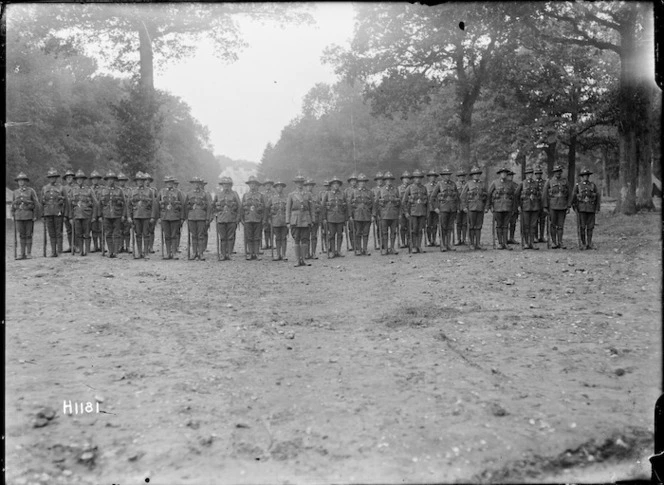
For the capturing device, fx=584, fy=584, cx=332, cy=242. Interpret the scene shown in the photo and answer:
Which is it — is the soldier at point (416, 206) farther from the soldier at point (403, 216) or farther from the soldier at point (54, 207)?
the soldier at point (54, 207)

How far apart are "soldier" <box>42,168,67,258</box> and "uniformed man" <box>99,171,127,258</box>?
2.98ft

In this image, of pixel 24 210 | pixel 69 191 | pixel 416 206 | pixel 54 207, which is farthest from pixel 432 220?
A: pixel 24 210

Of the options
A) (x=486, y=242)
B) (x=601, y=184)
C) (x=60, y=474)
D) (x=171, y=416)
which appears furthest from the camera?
(x=601, y=184)

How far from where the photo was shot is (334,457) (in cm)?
404

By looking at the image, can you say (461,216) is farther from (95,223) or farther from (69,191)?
(69,191)

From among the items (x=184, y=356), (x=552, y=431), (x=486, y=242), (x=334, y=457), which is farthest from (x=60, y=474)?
(x=486, y=242)

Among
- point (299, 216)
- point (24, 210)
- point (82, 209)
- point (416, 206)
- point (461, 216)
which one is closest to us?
point (24, 210)

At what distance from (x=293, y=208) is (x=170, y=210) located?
317 cm

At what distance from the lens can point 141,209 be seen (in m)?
14.4

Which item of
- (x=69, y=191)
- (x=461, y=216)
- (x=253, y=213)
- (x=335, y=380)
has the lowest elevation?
(x=335, y=380)

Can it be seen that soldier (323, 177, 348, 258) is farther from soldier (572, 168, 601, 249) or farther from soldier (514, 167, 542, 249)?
soldier (572, 168, 601, 249)

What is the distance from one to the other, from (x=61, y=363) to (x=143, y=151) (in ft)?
45.9

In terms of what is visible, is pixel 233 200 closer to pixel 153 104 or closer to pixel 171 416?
pixel 153 104

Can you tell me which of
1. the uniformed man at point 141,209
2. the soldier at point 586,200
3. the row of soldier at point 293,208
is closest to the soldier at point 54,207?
the row of soldier at point 293,208
